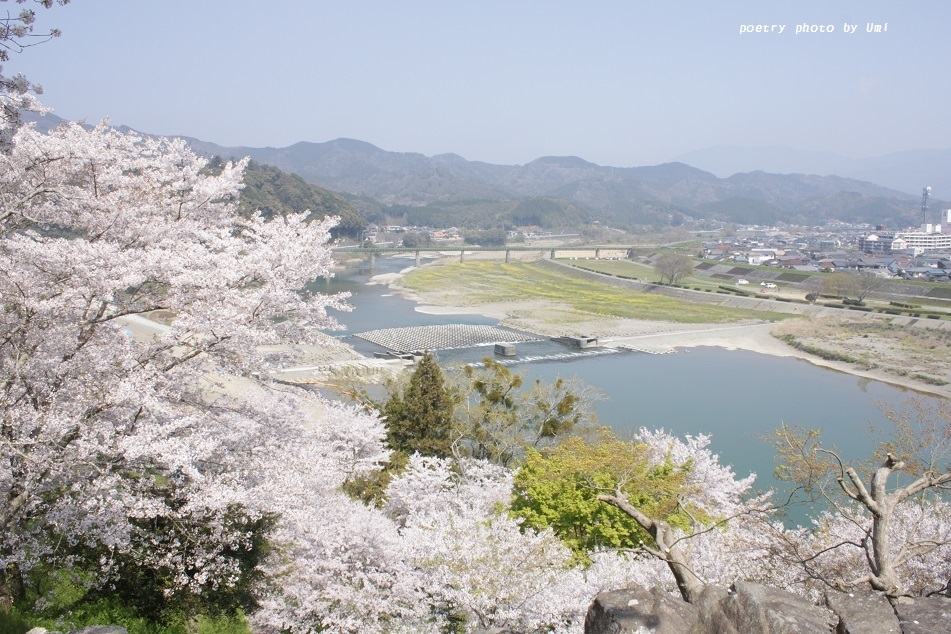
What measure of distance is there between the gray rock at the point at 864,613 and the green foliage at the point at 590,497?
119 inches

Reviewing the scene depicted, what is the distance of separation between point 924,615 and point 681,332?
26482 millimetres

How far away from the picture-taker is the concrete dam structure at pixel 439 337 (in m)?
23.7

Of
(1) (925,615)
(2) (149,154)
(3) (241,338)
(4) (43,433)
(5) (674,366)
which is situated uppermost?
(2) (149,154)

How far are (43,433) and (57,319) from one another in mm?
816

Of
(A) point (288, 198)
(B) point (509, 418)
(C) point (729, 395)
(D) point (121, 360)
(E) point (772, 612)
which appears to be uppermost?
(A) point (288, 198)

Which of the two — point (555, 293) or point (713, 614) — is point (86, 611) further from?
point (555, 293)

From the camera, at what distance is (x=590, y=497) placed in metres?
6.50

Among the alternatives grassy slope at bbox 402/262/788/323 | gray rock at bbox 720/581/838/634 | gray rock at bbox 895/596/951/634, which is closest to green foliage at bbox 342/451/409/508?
gray rock at bbox 720/581/838/634

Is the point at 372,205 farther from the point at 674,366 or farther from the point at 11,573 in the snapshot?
the point at 11,573

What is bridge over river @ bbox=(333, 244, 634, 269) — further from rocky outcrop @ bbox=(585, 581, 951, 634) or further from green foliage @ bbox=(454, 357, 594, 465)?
rocky outcrop @ bbox=(585, 581, 951, 634)

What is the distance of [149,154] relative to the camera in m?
6.17

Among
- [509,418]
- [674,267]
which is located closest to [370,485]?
[509,418]

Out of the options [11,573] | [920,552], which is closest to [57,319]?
[11,573]

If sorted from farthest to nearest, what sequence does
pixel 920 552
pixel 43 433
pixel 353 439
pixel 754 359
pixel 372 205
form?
pixel 372 205
pixel 754 359
pixel 353 439
pixel 920 552
pixel 43 433
